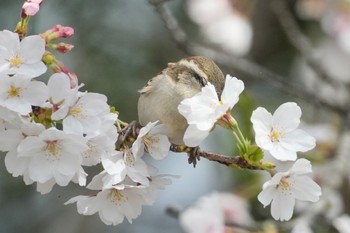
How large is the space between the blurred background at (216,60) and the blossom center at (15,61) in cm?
139

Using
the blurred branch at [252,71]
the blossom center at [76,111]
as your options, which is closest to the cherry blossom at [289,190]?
the blossom center at [76,111]

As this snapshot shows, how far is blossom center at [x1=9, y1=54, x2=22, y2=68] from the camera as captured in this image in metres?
1.52

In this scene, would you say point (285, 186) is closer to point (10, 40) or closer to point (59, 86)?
point (59, 86)

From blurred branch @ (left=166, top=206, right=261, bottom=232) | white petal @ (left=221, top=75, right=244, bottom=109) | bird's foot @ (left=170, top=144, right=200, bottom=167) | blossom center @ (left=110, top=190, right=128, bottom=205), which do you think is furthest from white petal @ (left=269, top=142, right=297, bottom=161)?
blurred branch @ (left=166, top=206, right=261, bottom=232)

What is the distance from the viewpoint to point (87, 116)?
1549mm

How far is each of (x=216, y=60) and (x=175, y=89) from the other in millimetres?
1164

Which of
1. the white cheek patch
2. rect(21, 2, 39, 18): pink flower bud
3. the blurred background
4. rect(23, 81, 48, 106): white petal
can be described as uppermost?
rect(21, 2, 39, 18): pink flower bud

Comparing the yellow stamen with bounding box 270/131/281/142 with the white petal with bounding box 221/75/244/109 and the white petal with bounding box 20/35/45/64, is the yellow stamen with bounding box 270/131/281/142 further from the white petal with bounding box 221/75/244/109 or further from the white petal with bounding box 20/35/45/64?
the white petal with bounding box 20/35/45/64

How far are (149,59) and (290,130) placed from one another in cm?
264

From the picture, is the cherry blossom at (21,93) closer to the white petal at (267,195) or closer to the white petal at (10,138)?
the white petal at (10,138)

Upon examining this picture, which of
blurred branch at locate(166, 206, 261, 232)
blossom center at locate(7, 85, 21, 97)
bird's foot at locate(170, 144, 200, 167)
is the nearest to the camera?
blossom center at locate(7, 85, 21, 97)

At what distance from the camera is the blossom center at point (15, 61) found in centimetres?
152

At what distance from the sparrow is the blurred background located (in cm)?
75

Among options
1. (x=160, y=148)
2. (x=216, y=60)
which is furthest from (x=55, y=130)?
(x=216, y=60)
